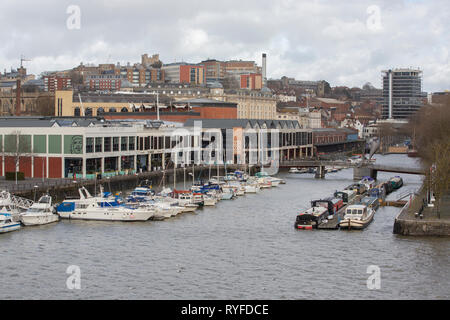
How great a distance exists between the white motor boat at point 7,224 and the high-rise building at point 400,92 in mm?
152788

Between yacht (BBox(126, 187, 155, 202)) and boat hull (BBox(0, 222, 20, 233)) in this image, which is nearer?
boat hull (BBox(0, 222, 20, 233))

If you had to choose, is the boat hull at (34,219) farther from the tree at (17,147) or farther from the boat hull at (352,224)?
the tree at (17,147)

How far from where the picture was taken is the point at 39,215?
33812 mm

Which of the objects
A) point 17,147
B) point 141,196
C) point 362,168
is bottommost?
point 141,196

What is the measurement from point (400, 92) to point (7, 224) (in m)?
166

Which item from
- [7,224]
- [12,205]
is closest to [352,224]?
[7,224]

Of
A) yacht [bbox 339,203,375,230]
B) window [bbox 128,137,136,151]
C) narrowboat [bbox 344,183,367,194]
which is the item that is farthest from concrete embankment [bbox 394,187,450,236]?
window [bbox 128,137,136,151]

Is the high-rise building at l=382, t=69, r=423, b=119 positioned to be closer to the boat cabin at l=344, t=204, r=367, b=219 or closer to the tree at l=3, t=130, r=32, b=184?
the tree at l=3, t=130, r=32, b=184

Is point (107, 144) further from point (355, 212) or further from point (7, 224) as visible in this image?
point (355, 212)

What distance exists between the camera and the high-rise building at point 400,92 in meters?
177

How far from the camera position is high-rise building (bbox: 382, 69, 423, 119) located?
17688cm

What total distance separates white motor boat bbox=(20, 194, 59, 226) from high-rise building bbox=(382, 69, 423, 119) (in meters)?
150

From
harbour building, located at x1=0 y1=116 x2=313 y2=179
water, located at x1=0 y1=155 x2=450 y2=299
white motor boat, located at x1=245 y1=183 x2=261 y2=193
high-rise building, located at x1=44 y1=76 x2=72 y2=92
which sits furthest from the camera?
high-rise building, located at x1=44 y1=76 x2=72 y2=92
